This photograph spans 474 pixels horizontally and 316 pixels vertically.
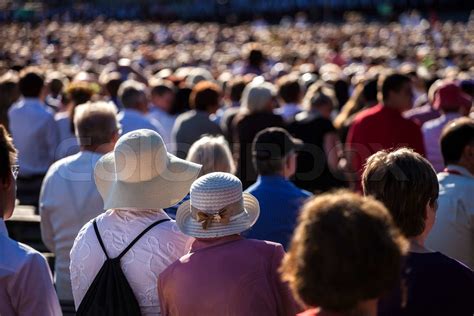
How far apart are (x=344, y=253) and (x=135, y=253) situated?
5.07 feet

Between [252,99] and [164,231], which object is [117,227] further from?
[252,99]

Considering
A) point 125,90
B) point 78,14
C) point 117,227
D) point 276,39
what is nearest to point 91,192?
point 117,227

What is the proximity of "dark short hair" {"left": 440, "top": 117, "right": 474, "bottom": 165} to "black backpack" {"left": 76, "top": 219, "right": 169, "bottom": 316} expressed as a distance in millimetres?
2338

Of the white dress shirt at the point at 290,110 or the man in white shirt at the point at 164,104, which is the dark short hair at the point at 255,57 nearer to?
the man in white shirt at the point at 164,104

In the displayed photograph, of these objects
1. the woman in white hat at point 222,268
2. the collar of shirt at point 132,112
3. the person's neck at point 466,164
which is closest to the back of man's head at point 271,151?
the person's neck at point 466,164

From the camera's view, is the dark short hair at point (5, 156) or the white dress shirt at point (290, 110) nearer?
the dark short hair at point (5, 156)

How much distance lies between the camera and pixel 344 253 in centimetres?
250

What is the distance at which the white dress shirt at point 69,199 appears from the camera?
5609 mm

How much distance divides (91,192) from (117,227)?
1.70 metres

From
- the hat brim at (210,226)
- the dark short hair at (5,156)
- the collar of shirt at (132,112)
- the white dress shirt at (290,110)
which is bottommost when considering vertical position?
the white dress shirt at (290,110)

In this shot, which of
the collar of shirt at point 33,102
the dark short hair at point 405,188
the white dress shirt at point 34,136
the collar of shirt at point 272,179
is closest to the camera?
the dark short hair at point 405,188

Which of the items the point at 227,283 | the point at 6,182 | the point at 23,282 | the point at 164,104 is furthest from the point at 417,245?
the point at 164,104

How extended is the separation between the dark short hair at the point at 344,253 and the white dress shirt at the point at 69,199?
3173 mm

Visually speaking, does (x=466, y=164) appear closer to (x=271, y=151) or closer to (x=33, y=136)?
(x=271, y=151)
